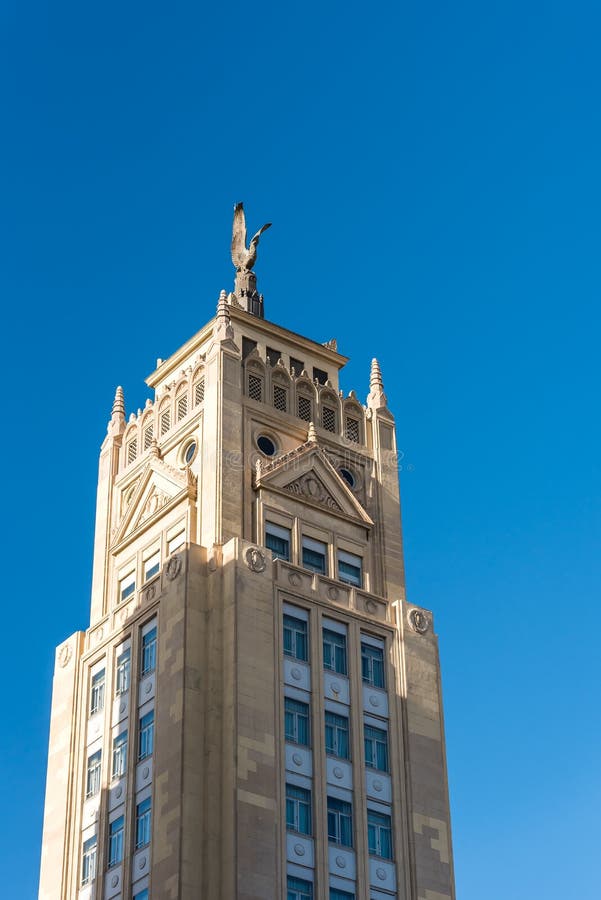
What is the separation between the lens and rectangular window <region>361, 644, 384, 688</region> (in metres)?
69.9

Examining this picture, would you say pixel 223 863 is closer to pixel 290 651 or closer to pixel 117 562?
pixel 290 651

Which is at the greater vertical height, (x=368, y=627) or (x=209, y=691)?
(x=368, y=627)

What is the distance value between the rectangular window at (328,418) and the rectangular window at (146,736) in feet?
53.1

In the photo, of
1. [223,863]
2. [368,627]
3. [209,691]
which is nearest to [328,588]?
[368,627]

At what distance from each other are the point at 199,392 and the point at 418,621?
13.3 meters

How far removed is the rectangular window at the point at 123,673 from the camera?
229 ft

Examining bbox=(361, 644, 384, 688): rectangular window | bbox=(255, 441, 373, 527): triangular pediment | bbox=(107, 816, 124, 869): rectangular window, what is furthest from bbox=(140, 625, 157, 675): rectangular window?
bbox=(361, 644, 384, 688): rectangular window

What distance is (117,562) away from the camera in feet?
247

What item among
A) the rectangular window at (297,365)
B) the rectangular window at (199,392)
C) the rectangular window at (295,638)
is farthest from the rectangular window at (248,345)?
the rectangular window at (295,638)

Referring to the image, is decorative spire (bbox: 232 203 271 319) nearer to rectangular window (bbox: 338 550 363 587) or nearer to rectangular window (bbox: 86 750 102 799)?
rectangular window (bbox: 338 550 363 587)

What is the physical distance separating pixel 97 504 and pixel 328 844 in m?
20.6

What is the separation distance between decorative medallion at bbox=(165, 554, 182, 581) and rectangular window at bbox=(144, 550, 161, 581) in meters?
4.09

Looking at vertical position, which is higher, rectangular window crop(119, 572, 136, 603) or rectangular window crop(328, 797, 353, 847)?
rectangular window crop(119, 572, 136, 603)

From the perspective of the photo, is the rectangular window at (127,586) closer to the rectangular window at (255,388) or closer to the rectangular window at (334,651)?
the rectangular window at (255,388)
